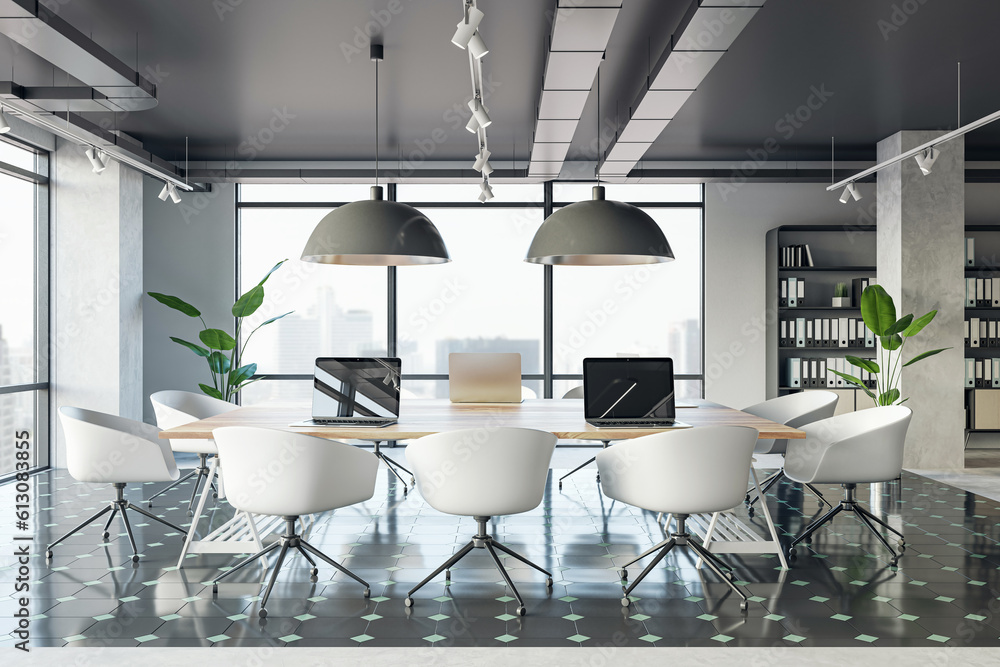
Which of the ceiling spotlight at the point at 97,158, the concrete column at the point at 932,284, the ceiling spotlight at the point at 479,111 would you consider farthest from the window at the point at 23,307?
the concrete column at the point at 932,284

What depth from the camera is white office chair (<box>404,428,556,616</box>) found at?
3.24 m

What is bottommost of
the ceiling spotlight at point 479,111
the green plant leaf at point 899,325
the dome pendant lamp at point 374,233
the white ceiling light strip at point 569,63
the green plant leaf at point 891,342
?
the green plant leaf at point 891,342

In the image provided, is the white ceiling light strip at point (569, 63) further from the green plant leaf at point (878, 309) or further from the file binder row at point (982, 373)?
the file binder row at point (982, 373)

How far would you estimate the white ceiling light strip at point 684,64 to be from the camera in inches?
136

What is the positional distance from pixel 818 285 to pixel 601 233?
4742 mm

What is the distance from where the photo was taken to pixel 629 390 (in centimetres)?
406

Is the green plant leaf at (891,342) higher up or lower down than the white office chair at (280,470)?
higher up

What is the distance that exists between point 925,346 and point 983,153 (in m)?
2.19

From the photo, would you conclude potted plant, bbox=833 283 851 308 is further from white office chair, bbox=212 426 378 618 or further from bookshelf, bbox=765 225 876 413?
white office chair, bbox=212 426 378 618

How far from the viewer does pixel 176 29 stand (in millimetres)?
4305

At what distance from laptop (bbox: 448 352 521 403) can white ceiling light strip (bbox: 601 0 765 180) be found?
74.8 inches

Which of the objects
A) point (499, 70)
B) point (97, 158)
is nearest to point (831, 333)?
point (499, 70)

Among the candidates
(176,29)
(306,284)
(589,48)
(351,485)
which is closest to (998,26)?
(589,48)

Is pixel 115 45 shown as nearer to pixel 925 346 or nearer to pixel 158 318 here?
pixel 158 318
